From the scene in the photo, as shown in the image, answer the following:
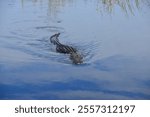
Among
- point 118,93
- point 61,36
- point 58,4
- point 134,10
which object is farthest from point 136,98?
point 58,4

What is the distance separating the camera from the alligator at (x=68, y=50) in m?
2.86

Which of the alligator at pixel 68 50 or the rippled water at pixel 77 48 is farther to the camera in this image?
the alligator at pixel 68 50

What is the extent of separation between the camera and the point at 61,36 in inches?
137

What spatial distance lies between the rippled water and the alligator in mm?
41

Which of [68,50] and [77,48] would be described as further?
[77,48]

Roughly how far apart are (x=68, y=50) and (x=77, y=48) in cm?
17

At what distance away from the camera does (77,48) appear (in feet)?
10.5

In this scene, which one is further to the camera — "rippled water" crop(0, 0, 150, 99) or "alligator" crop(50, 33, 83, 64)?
"alligator" crop(50, 33, 83, 64)

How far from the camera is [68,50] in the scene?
3.04m

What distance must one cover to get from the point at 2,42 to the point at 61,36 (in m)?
0.57

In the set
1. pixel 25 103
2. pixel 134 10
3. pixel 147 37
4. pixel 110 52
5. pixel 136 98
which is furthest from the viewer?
pixel 134 10

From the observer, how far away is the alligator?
2.86 metres

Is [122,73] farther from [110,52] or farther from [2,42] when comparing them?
[2,42]

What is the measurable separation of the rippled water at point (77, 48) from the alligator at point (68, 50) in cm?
4
